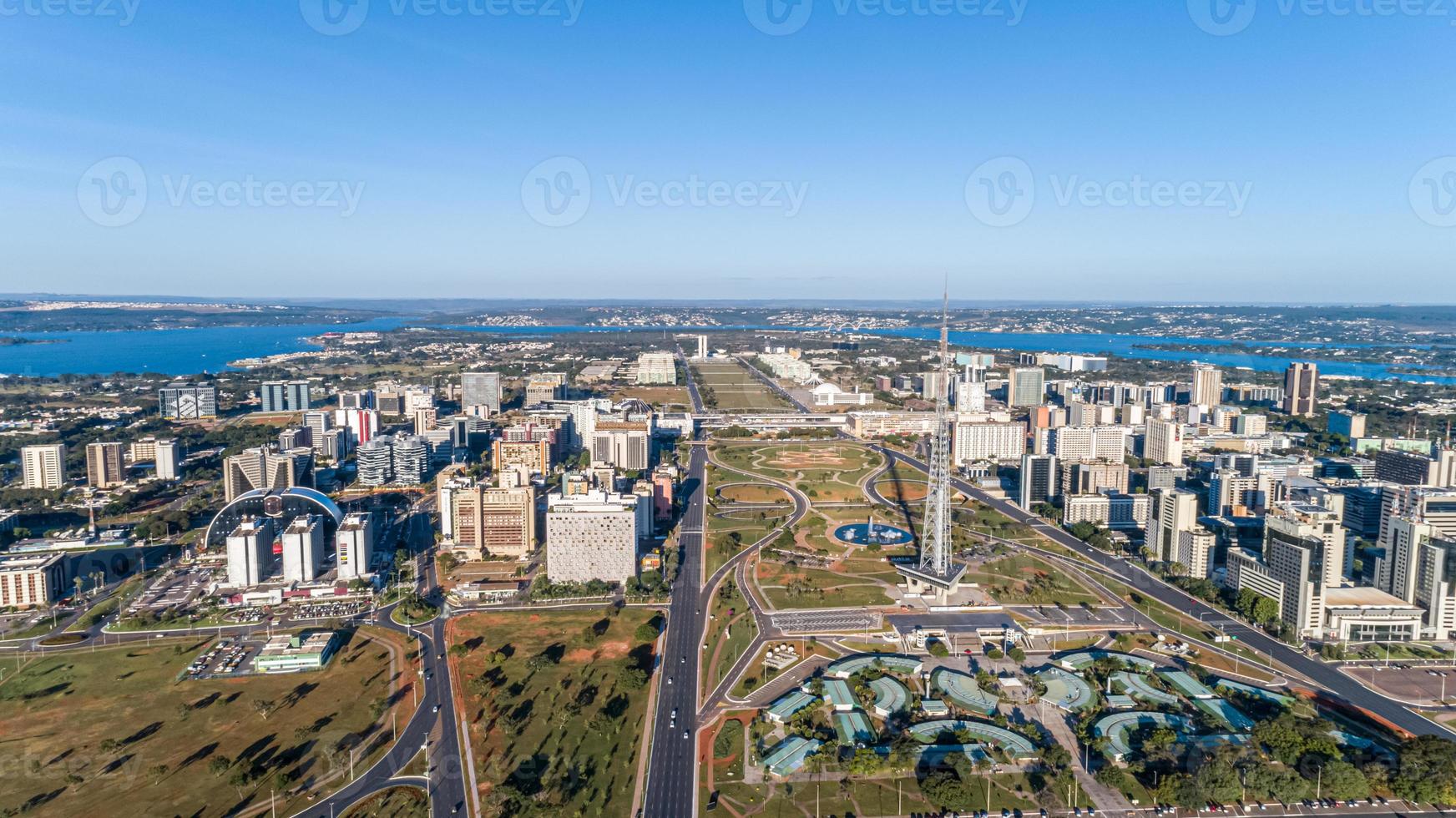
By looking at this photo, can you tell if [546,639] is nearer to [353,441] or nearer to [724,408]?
[353,441]

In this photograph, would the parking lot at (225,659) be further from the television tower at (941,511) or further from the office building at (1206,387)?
the office building at (1206,387)

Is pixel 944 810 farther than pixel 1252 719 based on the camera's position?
No

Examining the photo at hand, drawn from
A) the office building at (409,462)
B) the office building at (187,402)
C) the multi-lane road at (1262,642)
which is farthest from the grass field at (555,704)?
the office building at (187,402)

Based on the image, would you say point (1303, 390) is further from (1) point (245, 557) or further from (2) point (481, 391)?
(1) point (245, 557)

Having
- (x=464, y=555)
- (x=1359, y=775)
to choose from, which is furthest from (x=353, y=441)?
(x=1359, y=775)

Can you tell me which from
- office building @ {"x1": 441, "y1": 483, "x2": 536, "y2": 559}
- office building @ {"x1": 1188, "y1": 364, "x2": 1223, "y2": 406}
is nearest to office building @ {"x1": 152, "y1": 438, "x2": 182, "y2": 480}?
office building @ {"x1": 441, "y1": 483, "x2": 536, "y2": 559}

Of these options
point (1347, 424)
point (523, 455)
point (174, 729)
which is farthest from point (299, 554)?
point (1347, 424)
